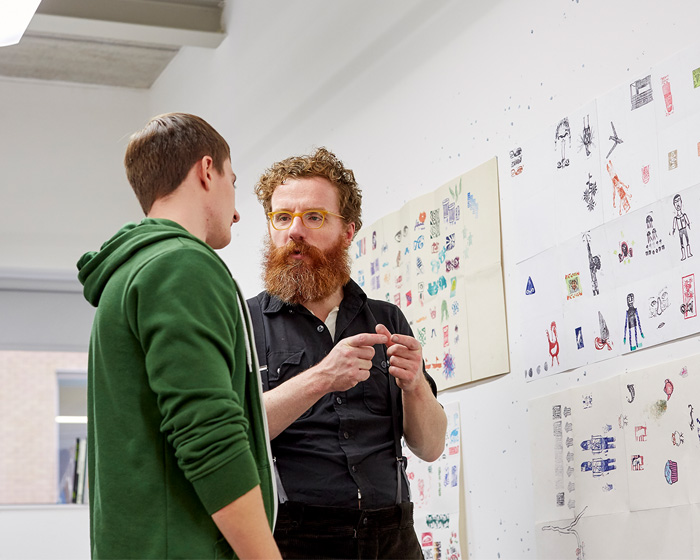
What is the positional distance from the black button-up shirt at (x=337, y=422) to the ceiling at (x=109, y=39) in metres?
2.37

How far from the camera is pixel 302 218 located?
2.30m

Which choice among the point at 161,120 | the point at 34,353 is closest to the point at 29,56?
the point at 34,353

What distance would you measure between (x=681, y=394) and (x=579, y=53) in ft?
2.79

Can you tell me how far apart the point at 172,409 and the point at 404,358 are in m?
0.78

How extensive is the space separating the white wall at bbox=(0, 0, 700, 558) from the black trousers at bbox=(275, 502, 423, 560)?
53 cm

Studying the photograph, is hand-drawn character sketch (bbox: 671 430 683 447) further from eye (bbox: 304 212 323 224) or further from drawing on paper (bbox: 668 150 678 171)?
eye (bbox: 304 212 323 224)

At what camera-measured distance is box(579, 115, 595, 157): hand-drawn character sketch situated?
2.15 metres

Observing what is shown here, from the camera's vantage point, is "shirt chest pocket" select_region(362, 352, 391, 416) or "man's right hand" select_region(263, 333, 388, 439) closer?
"man's right hand" select_region(263, 333, 388, 439)

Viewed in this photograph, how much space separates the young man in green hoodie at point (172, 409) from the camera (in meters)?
1.26

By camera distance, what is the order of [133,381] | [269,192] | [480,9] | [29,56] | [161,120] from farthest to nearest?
[29,56], [480,9], [269,192], [161,120], [133,381]

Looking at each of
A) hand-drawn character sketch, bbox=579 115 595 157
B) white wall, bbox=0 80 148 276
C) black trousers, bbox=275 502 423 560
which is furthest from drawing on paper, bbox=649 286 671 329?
white wall, bbox=0 80 148 276

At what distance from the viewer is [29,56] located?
483 cm

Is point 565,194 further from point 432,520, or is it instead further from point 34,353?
point 34,353

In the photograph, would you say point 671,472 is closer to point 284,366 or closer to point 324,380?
point 324,380
